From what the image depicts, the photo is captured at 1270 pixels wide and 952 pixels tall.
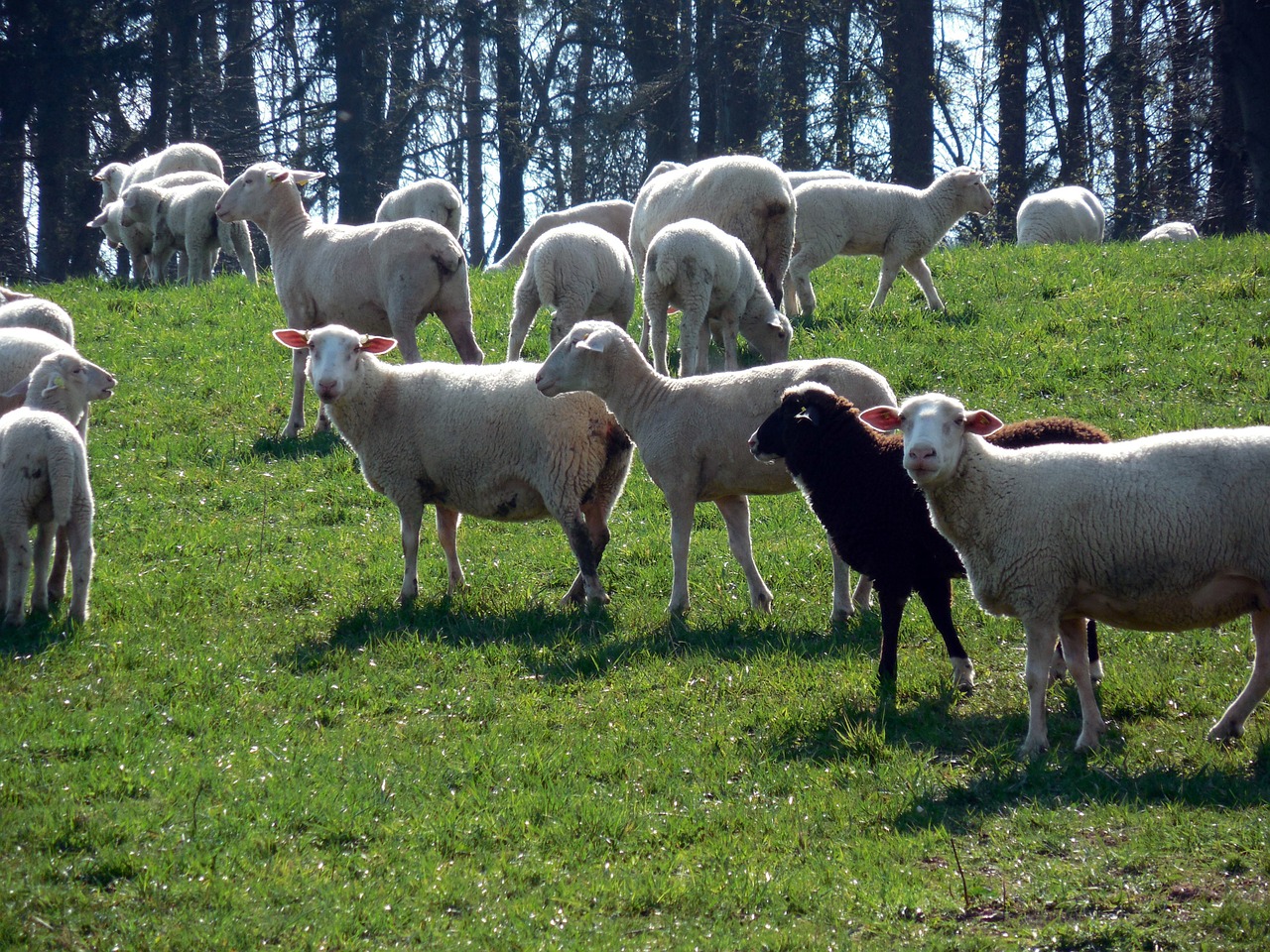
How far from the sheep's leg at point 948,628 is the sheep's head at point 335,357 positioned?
385cm

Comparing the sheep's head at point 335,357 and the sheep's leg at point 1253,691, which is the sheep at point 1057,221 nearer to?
the sheep's head at point 335,357

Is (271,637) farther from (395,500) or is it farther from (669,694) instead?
(669,694)

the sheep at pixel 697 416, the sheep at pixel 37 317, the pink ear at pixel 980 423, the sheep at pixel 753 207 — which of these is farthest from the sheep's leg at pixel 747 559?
the sheep at pixel 37 317

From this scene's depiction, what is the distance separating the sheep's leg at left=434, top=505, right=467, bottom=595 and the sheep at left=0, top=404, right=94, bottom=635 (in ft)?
6.10

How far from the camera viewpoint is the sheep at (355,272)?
11.3 m

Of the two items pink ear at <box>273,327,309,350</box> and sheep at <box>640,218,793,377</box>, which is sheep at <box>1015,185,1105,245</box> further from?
pink ear at <box>273,327,309,350</box>

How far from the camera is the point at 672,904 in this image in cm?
470

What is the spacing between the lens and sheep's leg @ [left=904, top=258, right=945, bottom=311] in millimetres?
13945

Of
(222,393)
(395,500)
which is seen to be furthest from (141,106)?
(395,500)

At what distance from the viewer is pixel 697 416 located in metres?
7.98

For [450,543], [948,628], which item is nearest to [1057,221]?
[450,543]

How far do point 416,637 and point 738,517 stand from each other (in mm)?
1996

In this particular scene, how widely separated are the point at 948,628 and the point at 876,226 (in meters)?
8.40

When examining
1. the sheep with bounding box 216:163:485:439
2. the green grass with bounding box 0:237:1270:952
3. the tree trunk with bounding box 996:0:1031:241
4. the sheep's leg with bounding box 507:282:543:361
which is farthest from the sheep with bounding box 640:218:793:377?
the tree trunk with bounding box 996:0:1031:241
